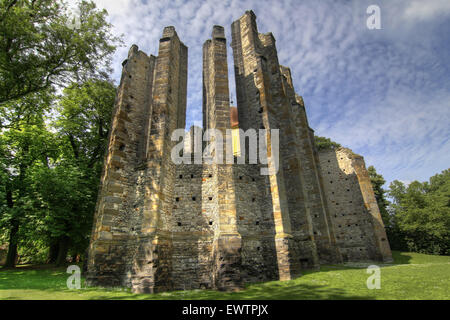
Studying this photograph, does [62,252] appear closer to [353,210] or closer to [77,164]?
[77,164]

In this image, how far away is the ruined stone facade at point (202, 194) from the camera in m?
7.77

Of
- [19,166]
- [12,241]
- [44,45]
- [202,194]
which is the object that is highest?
[44,45]

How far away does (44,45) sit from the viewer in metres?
9.50

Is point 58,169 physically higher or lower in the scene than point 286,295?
higher

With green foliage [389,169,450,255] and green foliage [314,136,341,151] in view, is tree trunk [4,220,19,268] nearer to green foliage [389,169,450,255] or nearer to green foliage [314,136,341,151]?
green foliage [314,136,341,151]

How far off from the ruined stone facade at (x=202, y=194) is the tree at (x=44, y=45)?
72.0 inches

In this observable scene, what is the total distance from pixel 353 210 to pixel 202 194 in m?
14.1

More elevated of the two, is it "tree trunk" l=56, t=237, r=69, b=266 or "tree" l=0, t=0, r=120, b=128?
"tree" l=0, t=0, r=120, b=128

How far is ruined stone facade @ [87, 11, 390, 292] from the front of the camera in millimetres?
7766

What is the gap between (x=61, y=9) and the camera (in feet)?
32.4

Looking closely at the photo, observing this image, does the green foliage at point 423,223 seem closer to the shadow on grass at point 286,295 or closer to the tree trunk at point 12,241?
the shadow on grass at point 286,295

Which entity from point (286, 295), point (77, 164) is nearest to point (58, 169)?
point (77, 164)

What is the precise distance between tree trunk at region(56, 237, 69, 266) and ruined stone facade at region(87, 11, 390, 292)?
7.18 metres

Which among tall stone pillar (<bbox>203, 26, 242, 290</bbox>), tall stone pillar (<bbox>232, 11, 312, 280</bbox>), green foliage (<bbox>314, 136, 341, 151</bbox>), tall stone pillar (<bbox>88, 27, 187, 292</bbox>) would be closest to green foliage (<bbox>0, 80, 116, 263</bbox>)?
tall stone pillar (<bbox>88, 27, 187, 292</bbox>)
